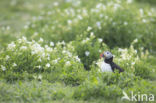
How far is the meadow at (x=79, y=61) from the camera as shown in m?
3.78

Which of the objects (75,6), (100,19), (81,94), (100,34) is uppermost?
(75,6)

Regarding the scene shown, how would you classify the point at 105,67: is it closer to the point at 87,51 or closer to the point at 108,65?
the point at 108,65

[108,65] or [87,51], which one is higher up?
[87,51]

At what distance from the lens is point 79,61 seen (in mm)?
4883

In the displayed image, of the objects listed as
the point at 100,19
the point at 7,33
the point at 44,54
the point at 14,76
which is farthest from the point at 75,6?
the point at 14,76

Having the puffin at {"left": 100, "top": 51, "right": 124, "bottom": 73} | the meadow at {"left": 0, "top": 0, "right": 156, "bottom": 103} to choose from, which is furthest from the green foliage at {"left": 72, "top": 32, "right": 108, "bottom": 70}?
the puffin at {"left": 100, "top": 51, "right": 124, "bottom": 73}

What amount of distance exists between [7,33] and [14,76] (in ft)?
10.7

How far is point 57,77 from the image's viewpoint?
4.54 metres

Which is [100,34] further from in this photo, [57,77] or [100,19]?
[57,77]

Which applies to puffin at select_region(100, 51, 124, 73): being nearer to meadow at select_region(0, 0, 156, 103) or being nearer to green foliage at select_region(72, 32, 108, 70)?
meadow at select_region(0, 0, 156, 103)

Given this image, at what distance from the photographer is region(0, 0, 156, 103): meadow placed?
378 cm

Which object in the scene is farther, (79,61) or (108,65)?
(79,61)

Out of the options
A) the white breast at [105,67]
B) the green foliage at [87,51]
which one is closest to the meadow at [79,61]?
the green foliage at [87,51]

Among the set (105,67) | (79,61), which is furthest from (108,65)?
(79,61)
